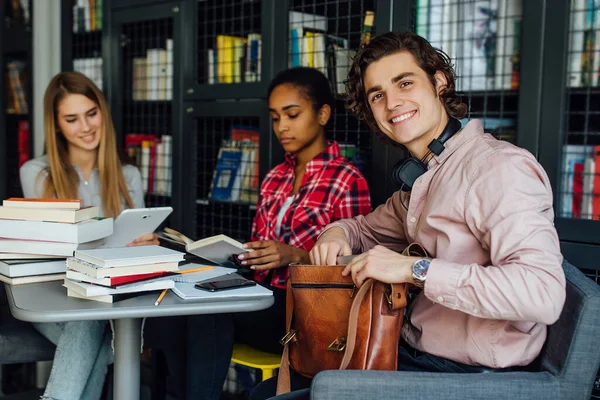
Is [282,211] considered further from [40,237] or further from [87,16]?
[87,16]

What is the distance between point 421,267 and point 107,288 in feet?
2.51

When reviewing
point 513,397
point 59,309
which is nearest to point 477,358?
point 513,397

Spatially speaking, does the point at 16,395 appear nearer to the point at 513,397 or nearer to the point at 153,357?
the point at 153,357

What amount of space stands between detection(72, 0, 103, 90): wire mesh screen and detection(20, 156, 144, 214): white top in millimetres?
895

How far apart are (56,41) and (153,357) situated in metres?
2.12

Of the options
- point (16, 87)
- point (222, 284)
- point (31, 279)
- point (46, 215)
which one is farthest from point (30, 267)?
point (16, 87)

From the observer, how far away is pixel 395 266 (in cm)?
157

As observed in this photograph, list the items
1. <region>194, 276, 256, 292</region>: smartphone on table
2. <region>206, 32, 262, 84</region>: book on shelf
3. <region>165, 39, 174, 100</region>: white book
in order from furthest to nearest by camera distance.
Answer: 1. <region>165, 39, 174, 100</region>: white book
2. <region>206, 32, 262, 84</region>: book on shelf
3. <region>194, 276, 256, 292</region>: smartphone on table

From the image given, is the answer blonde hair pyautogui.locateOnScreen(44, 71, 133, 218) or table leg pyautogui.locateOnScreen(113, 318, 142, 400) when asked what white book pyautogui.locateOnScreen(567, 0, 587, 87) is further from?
blonde hair pyautogui.locateOnScreen(44, 71, 133, 218)

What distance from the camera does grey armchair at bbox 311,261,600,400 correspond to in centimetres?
146

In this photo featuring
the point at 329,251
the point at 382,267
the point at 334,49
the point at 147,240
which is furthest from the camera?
the point at 334,49

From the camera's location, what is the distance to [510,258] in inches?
57.0

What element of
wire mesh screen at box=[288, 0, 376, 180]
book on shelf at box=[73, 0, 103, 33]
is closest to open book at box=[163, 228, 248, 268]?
wire mesh screen at box=[288, 0, 376, 180]

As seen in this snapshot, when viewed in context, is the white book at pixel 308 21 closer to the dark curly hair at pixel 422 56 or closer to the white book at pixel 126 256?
the dark curly hair at pixel 422 56
